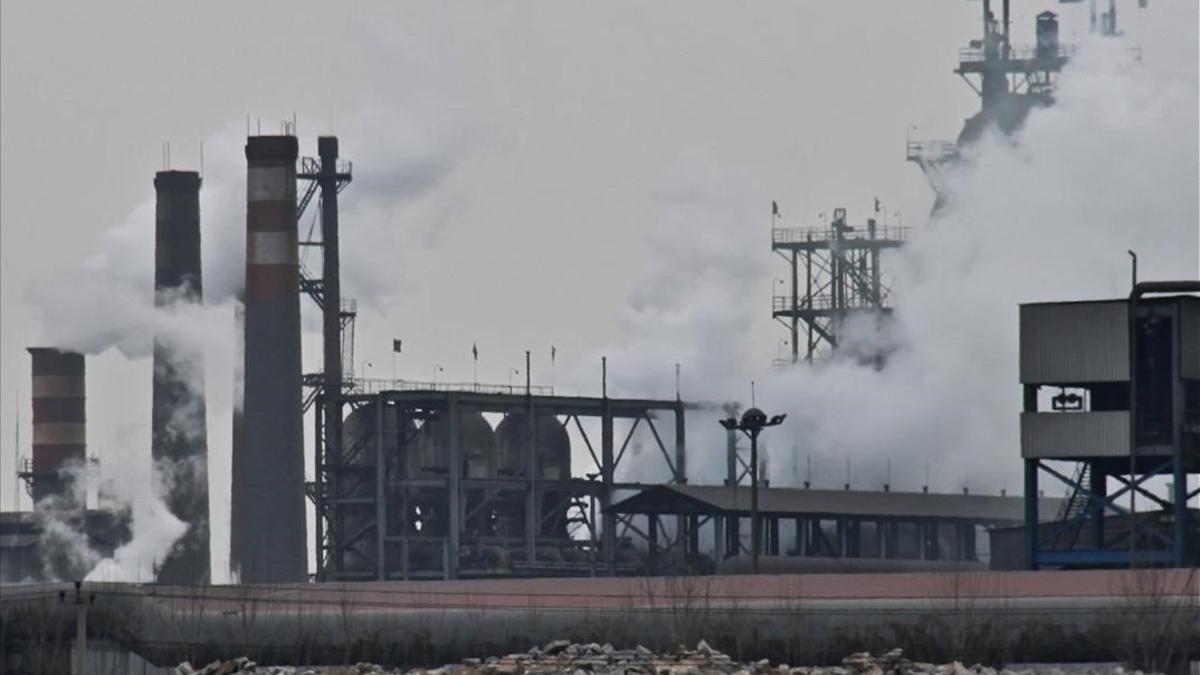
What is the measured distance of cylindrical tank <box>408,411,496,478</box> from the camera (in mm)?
114375

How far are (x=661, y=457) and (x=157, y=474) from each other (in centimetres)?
1848

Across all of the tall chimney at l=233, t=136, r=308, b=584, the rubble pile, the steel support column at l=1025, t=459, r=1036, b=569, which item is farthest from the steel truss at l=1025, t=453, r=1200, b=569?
the tall chimney at l=233, t=136, r=308, b=584

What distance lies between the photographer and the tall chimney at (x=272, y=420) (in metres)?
107

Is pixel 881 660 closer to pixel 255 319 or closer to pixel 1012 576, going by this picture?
pixel 1012 576

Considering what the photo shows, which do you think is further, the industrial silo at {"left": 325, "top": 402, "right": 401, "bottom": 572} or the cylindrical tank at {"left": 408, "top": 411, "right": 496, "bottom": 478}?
the cylindrical tank at {"left": 408, "top": 411, "right": 496, "bottom": 478}

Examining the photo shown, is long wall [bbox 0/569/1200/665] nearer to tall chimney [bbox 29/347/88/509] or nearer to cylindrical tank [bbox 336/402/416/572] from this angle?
cylindrical tank [bbox 336/402/416/572]

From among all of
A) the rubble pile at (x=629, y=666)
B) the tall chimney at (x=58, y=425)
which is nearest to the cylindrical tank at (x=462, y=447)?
the tall chimney at (x=58, y=425)

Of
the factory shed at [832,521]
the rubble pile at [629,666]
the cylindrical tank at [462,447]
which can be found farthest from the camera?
the cylindrical tank at [462,447]

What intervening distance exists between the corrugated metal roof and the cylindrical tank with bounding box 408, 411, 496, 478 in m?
7.41

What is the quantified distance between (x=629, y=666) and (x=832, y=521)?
193ft

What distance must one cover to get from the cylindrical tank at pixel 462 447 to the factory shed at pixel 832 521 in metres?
5.60

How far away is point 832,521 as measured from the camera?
113 meters

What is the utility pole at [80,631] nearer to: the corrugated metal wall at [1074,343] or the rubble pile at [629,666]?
the rubble pile at [629,666]

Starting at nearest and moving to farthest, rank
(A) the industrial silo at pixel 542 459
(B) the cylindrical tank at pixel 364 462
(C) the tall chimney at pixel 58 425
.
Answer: (B) the cylindrical tank at pixel 364 462
(A) the industrial silo at pixel 542 459
(C) the tall chimney at pixel 58 425
